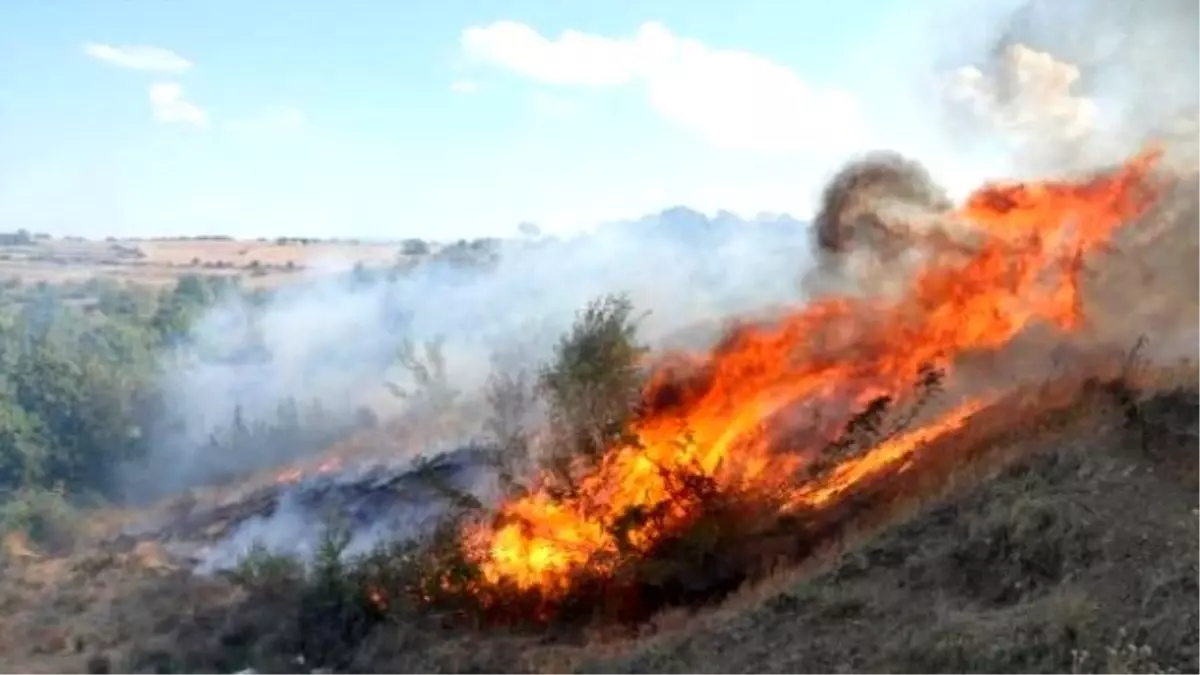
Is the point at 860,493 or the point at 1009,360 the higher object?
the point at 1009,360

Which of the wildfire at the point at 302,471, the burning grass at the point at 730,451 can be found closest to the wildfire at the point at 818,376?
the burning grass at the point at 730,451

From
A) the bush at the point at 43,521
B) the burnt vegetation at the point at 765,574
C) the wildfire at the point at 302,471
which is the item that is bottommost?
the bush at the point at 43,521

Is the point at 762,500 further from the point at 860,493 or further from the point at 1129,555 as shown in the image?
the point at 1129,555

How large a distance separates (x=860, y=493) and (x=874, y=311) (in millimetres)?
7102

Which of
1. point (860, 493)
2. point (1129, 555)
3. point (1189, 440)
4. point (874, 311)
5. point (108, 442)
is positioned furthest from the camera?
point (108, 442)

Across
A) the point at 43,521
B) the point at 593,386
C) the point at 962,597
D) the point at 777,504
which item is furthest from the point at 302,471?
the point at 962,597

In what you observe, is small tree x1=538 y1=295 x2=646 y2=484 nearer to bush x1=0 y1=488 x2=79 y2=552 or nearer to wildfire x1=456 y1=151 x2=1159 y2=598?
wildfire x1=456 y1=151 x2=1159 y2=598

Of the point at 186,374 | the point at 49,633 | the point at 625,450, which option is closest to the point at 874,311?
the point at 625,450

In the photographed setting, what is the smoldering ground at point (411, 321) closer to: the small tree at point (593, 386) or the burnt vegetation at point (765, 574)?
the small tree at point (593, 386)

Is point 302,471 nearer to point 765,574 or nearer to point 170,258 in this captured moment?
point 765,574

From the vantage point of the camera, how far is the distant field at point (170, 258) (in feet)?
317

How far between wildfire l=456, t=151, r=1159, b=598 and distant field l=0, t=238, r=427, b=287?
64.5 metres

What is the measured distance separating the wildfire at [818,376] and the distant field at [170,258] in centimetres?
6452

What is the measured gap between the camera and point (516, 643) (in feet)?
53.0
